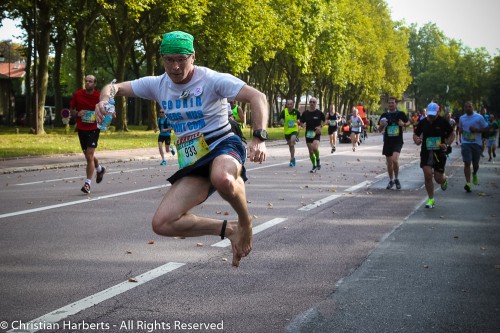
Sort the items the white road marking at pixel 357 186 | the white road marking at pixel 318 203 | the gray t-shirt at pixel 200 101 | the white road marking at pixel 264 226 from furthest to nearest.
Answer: the white road marking at pixel 357 186 → the white road marking at pixel 318 203 → the white road marking at pixel 264 226 → the gray t-shirt at pixel 200 101

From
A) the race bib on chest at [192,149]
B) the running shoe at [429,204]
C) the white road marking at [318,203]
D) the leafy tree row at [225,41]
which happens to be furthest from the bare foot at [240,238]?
the leafy tree row at [225,41]

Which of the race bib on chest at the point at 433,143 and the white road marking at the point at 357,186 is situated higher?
the race bib on chest at the point at 433,143

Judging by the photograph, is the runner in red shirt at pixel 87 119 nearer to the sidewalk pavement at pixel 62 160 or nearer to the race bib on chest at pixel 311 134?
the sidewalk pavement at pixel 62 160

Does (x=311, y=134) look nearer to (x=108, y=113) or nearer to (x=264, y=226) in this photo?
(x=264, y=226)

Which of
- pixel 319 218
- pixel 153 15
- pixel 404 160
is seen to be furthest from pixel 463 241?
pixel 153 15

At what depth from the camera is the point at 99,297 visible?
16.7 feet

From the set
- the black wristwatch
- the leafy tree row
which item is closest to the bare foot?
the black wristwatch

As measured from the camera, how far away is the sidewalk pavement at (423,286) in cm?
464

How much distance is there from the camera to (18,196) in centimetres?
1175

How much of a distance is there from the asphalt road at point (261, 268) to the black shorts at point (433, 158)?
79 cm

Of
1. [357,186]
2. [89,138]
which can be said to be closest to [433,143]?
[357,186]

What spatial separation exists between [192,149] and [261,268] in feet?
6.34

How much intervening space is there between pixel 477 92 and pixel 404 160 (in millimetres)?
93410

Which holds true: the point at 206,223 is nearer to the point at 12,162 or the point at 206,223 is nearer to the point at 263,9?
the point at 12,162
